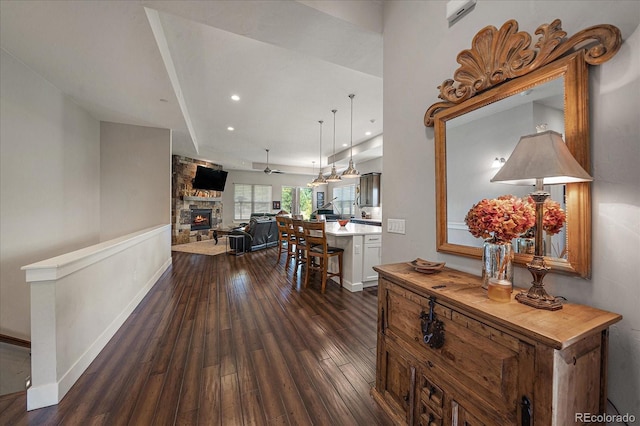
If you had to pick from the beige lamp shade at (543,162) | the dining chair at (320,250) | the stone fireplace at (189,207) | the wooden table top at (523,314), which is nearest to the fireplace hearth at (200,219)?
the stone fireplace at (189,207)

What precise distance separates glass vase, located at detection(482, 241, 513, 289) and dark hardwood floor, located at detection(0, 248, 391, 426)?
45.2 inches

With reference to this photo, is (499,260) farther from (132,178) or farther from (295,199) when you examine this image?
(295,199)

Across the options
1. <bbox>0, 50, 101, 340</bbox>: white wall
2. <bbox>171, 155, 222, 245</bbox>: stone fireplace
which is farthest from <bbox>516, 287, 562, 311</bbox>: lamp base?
<bbox>171, 155, 222, 245</bbox>: stone fireplace

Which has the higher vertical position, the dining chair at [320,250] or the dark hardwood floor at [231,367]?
the dining chair at [320,250]

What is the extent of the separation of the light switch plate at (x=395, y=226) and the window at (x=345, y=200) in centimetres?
685

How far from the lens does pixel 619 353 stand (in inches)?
33.2

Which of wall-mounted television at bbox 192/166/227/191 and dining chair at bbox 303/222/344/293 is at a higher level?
wall-mounted television at bbox 192/166/227/191

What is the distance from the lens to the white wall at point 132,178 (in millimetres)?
4238

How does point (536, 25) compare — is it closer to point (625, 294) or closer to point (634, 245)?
point (634, 245)

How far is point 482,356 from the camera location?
0.91 meters

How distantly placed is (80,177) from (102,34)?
269 cm

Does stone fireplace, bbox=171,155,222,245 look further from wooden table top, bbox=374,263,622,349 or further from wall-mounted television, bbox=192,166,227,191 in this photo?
wooden table top, bbox=374,263,622,349

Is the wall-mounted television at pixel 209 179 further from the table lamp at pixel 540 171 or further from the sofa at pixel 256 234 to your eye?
the table lamp at pixel 540 171

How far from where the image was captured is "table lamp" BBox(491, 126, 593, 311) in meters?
0.83
